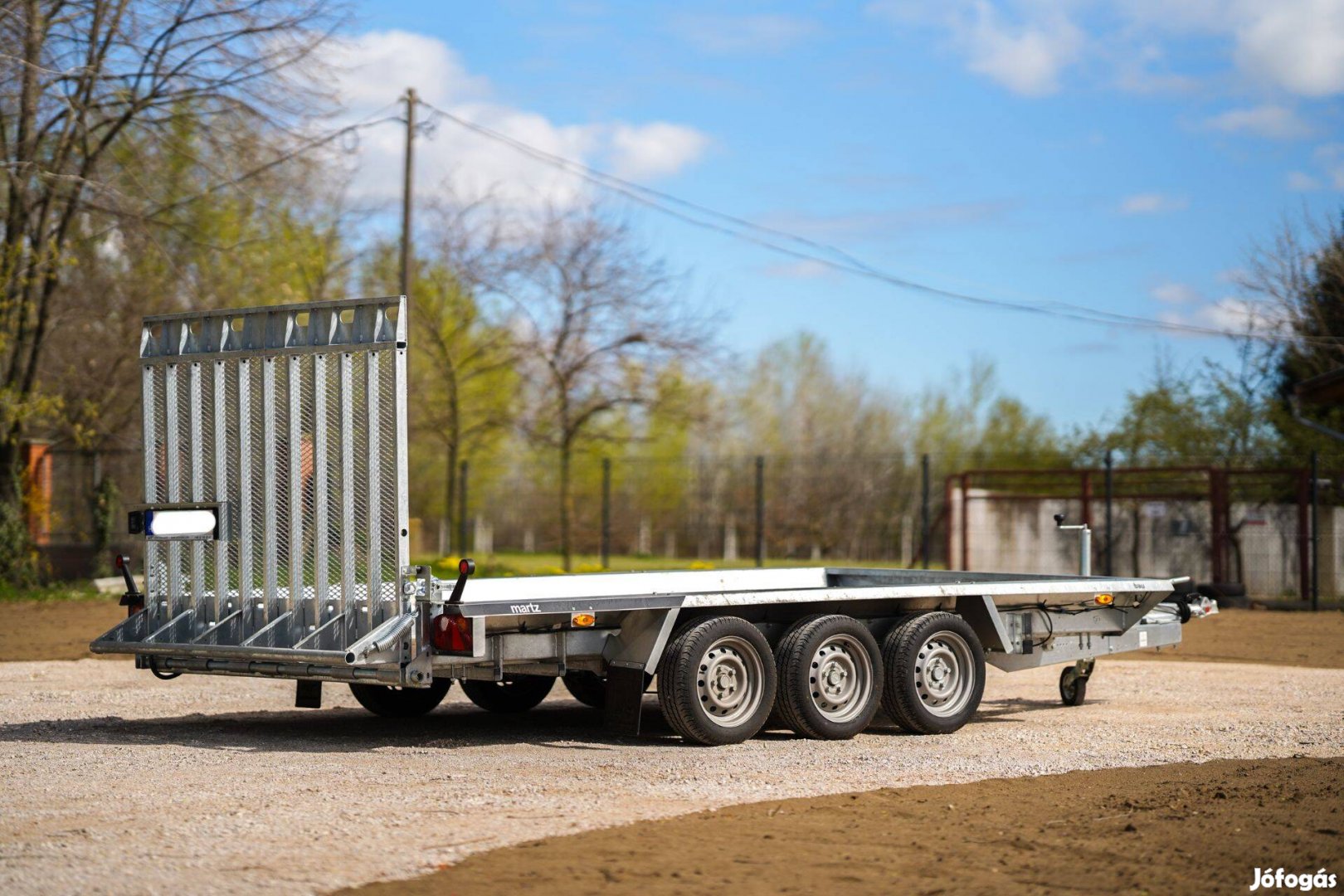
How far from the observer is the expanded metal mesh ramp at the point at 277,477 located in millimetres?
9102

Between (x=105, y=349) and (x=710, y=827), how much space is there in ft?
87.8

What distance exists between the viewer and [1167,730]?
10.7m

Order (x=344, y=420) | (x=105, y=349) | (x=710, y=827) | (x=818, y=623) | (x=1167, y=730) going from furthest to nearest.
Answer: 1. (x=105, y=349)
2. (x=1167, y=730)
3. (x=818, y=623)
4. (x=344, y=420)
5. (x=710, y=827)

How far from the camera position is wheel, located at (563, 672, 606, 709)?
11.6 metres

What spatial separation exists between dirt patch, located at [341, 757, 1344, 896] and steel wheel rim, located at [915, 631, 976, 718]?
244cm

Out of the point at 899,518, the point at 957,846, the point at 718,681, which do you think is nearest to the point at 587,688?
the point at 718,681

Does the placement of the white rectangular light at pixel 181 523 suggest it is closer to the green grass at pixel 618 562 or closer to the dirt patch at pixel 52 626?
the dirt patch at pixel 52 626

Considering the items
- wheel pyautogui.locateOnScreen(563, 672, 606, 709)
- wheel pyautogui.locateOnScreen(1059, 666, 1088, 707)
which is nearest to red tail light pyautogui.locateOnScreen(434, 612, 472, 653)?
wheel pyautogui.locateOnScreen(563, 672, 606, 709)

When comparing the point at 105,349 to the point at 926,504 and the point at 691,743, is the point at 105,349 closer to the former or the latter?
the point at 926,504

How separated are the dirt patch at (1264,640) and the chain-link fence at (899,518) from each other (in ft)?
5.18

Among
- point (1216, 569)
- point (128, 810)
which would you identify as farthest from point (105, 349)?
point (128, 810)

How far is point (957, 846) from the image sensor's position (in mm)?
6535

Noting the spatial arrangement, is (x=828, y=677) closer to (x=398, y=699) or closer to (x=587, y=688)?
(x=587, y=688)

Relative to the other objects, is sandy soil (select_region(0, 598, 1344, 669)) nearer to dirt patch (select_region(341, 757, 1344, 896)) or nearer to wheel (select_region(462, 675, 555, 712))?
wheel (select_region(462, 675, 555, 712))
